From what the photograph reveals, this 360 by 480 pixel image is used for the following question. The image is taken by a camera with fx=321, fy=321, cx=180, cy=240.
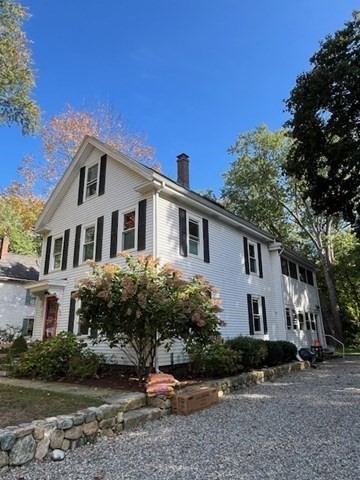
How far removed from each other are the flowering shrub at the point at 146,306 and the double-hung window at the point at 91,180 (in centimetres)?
569

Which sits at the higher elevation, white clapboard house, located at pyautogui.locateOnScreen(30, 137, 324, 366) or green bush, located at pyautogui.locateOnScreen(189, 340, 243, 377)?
white clapboard house, located at pyautogui.locateOnScreen(30, 137, 324, 366)

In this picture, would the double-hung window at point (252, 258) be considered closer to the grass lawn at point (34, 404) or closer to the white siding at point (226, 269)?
the white siding at point (226, 269)

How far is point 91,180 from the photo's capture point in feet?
41.8

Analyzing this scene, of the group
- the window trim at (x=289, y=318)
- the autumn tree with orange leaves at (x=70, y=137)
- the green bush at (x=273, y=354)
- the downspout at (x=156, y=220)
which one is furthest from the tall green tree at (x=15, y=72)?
the window trim at (x=289, y=318)

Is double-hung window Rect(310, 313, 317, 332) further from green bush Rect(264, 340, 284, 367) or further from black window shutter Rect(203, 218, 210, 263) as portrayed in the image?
black window shutter Rect(203, 218, 210, 263)

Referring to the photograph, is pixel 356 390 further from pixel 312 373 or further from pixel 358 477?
pixel 358 477

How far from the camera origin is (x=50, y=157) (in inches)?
839

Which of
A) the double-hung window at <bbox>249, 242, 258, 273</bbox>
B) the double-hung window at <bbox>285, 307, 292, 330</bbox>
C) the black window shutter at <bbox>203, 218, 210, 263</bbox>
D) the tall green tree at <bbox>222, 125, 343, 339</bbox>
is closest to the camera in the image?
the black window shutter at <bbox>203, 218, 210, 263</bbox>

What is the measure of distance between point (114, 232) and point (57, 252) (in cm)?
387

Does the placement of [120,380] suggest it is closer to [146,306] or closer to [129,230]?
[146,306]

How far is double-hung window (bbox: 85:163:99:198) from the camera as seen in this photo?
12547mm

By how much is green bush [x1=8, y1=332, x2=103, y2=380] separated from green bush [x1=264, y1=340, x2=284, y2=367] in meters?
5.86

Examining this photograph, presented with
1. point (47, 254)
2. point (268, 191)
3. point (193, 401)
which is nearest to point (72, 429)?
point (193, 401)

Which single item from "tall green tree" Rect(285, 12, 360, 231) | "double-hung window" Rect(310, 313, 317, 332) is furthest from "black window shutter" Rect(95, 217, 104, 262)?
"double-hung window" Rect(310, 313, 317, 332)
